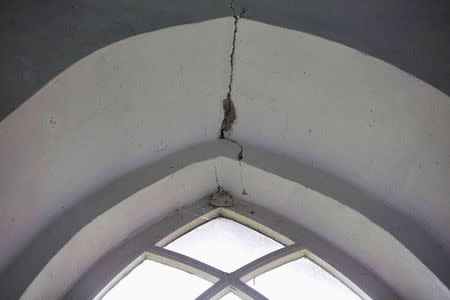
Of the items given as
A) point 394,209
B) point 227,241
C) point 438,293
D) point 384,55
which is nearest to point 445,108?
point 384,55

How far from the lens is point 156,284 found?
2107 mm

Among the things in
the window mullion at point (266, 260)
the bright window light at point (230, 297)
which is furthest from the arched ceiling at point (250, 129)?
the bright window light at point (230, 297)

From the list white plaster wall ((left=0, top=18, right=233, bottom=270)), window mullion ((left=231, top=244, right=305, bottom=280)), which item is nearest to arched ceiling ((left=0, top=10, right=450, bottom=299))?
white plaster wall ((left=0, top=18, right=233, bottom=270))

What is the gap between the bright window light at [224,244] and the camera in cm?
216

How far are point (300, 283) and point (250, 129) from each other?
0.47 m

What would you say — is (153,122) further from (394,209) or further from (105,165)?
(394,209)

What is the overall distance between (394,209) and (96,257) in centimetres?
84

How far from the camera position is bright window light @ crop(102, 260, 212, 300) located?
6.81ft

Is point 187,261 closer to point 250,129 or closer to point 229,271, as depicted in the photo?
point 229,271

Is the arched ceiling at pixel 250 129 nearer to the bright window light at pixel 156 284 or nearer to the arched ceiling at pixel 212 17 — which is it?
the arched ceiling at pixel 212 17

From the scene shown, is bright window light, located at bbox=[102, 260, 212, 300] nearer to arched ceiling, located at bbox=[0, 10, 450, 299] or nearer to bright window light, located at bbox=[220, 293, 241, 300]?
bright window light, located at bbox=[220, 293, 241, 300]

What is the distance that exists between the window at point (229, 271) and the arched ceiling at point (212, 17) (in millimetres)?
631

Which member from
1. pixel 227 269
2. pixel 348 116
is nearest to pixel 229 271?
pixel 227 269

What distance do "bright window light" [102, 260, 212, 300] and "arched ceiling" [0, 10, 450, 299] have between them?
203mm
